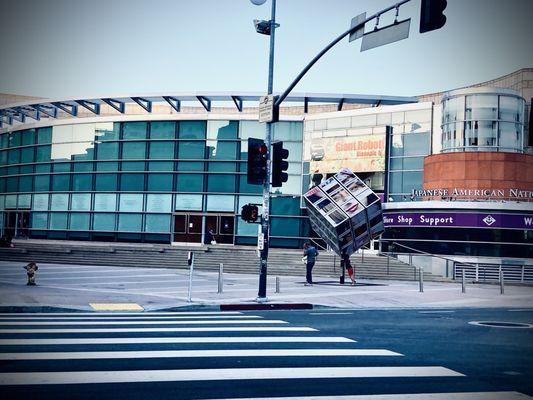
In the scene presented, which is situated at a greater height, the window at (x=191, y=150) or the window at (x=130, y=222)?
the window at (x=191, y=150)

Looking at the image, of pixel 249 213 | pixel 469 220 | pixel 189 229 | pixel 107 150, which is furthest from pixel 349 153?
pixel 249 213

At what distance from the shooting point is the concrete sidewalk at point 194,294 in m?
16.0

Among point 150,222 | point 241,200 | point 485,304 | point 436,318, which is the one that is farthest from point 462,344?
point 150,222

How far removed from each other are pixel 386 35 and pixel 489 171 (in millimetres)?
26098

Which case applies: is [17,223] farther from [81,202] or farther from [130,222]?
[130,222]

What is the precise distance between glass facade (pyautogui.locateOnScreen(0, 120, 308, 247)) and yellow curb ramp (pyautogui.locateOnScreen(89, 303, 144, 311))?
29.4 metres

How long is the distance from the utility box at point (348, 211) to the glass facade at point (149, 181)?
14312mm

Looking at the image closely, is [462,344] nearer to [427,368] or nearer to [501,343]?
[501,343]

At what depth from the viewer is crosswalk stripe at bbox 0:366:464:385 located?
22.5 feet

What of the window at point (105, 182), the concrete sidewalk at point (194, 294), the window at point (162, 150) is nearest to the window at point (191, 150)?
the window at point (162, 150)

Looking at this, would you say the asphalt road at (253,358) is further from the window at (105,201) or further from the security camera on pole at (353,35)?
the window at (105,201)

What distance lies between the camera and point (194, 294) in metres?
19.2

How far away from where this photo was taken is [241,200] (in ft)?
150

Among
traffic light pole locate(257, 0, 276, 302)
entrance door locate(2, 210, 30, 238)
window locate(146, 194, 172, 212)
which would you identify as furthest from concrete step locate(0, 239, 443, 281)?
entrance door locate(2, 210, 30, 238)
